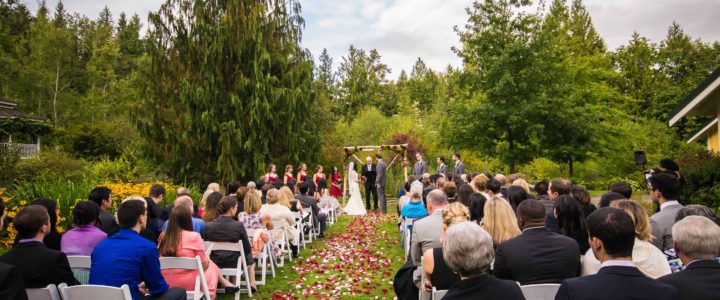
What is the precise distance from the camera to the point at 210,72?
55.9 feet

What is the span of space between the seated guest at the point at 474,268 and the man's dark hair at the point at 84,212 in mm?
3935

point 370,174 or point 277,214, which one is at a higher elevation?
point 370,174

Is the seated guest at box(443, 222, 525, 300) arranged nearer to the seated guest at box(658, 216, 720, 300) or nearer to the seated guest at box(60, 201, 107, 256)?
the seated guest at box(658, 216, 720, 300)

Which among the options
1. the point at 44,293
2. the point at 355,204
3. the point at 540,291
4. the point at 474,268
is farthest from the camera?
the point at 355,204

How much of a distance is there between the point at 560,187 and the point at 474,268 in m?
4.32

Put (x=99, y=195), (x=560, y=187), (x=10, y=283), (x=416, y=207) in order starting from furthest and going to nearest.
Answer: (x=416, y=207)
(x=560, y=187)
(x=99, y=195)
(x=10, y=283)

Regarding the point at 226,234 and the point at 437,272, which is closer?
the point at 437,272

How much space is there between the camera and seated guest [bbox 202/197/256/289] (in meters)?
6.16

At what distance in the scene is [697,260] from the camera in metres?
2.56

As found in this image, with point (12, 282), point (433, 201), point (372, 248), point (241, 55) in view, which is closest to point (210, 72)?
point (241, 55)

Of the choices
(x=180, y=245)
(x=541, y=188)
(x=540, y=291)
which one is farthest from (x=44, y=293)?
(x=541, y=188)

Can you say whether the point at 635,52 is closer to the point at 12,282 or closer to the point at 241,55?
the point at 241,55

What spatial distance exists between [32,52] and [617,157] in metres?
45.1

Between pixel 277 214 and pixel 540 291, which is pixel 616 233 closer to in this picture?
pixel 540 291
